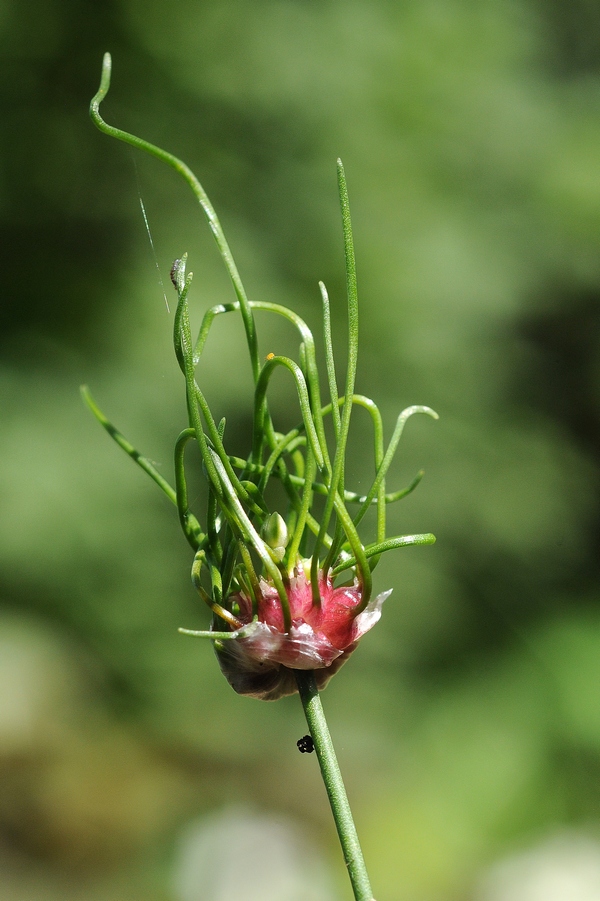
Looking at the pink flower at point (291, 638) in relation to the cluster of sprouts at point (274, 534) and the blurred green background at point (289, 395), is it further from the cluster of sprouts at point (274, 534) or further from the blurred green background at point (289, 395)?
the blurred green background at point (289, 395)

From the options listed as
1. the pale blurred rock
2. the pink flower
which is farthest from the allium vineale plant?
the pale blurred rock

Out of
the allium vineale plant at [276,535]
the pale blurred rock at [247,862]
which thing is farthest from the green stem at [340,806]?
the pale blurred rock at [247,862]

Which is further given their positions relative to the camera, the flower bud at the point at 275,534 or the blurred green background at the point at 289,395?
the blurred green background at the point at 289,395

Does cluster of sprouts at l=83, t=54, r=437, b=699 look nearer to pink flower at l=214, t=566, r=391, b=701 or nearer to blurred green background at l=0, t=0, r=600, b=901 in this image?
pink flower at l=214, t=566, r=391, b=701

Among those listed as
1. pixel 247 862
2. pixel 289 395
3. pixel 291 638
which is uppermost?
pixel 291 638

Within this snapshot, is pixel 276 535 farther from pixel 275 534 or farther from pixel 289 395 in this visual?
pixel 289 395

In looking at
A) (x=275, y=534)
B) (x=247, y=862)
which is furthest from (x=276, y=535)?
(x=247, y=862)

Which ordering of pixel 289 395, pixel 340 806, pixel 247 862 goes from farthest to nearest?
pixel 289 395 < pixel 247 862 < pixel 340 806
